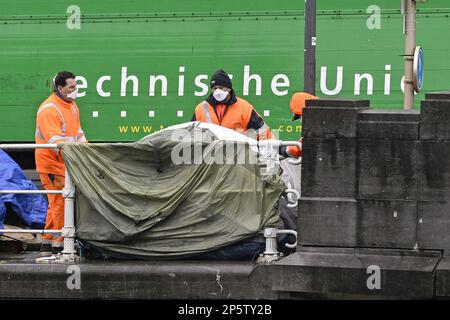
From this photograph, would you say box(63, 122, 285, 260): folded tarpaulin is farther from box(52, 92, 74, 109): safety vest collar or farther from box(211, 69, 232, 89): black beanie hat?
box(211, 69, 232, 89): black beanie hat

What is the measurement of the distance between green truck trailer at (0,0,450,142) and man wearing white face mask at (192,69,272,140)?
4274mm

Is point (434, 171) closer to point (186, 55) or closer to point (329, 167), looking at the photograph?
point (329, 167)

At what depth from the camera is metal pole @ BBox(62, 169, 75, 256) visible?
24.2ft

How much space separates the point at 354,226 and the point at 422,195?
0.51 m

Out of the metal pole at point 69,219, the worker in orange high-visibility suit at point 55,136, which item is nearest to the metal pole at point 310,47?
the worker in orange high-visibility suit at point 55,136

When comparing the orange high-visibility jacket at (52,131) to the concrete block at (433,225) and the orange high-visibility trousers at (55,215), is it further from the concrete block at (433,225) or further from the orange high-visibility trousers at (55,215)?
the concrete block at (433,225)

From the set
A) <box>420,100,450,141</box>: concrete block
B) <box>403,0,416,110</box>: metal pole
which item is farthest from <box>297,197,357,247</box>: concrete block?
<box>403,0,416,110</box>: metal pole

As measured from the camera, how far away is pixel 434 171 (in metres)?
6.60

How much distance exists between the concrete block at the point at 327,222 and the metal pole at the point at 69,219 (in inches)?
68.9

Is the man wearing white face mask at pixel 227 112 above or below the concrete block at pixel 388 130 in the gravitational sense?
above

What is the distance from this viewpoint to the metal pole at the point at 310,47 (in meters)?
13.0

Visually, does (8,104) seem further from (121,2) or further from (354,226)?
(354,226)
